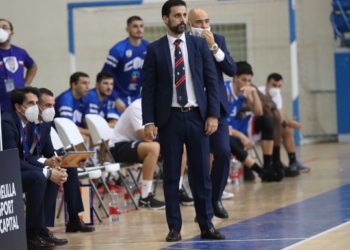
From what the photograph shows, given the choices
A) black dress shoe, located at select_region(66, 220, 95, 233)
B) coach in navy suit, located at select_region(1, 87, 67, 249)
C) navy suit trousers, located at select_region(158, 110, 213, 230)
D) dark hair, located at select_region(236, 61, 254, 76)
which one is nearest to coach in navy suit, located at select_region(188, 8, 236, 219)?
navy suit trousers, located at select_region(158, 110, 213, 230)

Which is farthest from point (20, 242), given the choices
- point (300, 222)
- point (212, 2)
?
point (212, 2)

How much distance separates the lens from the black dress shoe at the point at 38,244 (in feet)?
15.2

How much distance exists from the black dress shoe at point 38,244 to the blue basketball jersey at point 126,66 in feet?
12.1

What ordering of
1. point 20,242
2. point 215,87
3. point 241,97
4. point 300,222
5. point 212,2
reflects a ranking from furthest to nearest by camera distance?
1. point 212,2
2. point 241,97
3. point 300,222
4. point 215,87
5. point 20,242

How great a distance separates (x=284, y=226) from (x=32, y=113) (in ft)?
6.58

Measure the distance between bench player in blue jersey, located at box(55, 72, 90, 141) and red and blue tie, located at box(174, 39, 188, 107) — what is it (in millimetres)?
2878

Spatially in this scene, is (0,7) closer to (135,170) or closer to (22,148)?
(135,170)

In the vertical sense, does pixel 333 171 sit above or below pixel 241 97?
below

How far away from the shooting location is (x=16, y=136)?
4.63 meters

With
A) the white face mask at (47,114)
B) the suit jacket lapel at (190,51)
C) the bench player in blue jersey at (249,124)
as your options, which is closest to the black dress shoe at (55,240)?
the white face mask at (47,114)

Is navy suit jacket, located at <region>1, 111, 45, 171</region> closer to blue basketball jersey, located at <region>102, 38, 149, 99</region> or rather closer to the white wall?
blue basketball jersey, located at <region>102, 38, 149, 99</region>

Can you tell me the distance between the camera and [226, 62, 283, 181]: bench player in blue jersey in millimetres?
7621

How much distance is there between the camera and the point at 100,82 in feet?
25.7

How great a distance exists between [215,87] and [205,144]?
15.6 inches
